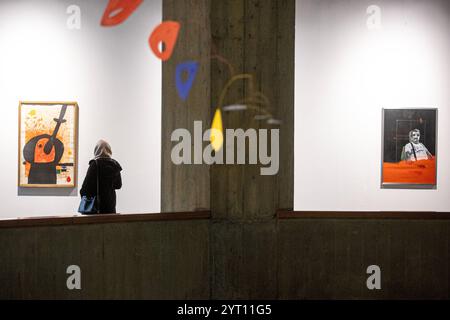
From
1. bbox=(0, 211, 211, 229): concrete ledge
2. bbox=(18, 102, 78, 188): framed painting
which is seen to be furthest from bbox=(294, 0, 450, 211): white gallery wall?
bbox=(18, 102, 78, 188): framed painting

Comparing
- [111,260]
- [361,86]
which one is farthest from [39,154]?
[361,86]

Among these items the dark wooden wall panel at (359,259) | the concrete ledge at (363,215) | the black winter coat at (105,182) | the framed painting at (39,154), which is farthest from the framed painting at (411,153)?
the framed painting at (39,154)

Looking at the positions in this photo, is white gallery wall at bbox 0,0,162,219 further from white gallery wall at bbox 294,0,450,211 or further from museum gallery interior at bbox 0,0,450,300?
white gallery wall at bbox 294,0,450,211

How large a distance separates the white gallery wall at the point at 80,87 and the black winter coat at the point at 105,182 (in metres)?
0.32

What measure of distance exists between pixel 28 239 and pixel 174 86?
189cm

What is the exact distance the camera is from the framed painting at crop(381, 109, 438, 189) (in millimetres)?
6012

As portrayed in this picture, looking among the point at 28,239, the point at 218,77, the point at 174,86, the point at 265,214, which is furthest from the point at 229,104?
the point at 28,239

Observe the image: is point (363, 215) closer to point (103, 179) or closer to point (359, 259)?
point (359, 259)

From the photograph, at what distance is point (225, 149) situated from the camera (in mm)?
→ 5000

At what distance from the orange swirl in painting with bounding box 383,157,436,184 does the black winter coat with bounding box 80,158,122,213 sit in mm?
3047

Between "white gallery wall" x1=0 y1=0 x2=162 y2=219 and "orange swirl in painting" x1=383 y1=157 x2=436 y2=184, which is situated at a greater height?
"white gallery wall" x1=0 y1=0 x2=162 y2=219

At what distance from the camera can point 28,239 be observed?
4.44 meters

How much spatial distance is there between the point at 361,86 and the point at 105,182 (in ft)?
9.87
